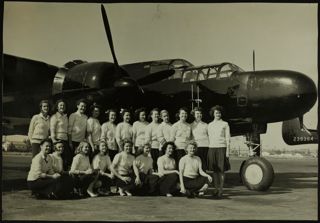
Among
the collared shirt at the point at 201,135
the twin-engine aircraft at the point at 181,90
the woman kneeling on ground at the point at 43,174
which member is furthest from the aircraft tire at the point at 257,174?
the woman kneeling on ground at the point at 43,174

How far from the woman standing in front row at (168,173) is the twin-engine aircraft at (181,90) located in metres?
2.15

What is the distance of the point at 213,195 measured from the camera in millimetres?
8867

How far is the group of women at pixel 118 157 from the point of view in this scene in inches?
323

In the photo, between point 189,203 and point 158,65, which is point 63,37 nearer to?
point 158,65

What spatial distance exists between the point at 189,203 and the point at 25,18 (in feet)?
19.3

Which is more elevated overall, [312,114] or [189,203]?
[312,114]

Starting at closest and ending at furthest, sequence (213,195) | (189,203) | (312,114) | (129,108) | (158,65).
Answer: (189,203)
(213,195)
(312,114)
(129,108)
(158,65)

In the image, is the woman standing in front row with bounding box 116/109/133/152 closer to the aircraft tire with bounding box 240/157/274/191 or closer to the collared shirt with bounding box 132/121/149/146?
the collared shirt with bounding box 132/121/149/146

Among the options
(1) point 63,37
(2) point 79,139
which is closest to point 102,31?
(1) point 63,37

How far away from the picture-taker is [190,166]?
27.7 feet

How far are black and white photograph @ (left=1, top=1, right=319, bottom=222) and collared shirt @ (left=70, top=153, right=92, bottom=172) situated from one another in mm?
23

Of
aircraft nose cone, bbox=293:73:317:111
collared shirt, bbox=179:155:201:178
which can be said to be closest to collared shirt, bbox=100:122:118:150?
collared shirt, bbox=179:155:201:178

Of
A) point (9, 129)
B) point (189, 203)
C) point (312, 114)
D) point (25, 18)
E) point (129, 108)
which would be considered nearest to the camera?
point (189, 203)

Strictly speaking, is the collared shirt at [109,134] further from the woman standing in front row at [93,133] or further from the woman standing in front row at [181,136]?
the woman standing in front row at [181,136]
